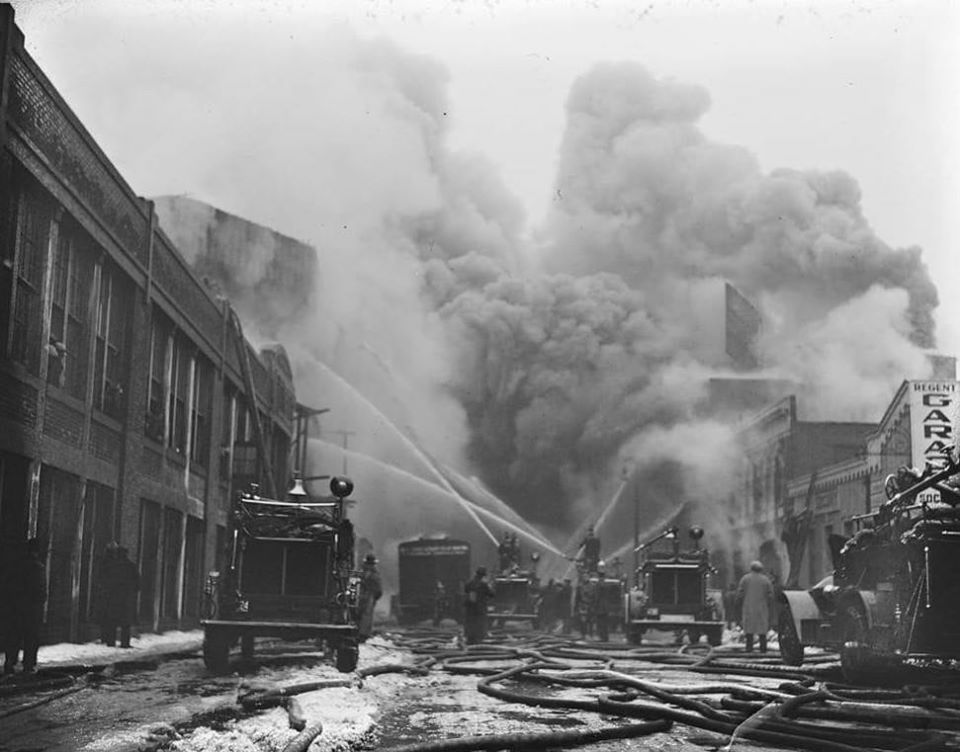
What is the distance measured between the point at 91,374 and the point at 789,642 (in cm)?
1230

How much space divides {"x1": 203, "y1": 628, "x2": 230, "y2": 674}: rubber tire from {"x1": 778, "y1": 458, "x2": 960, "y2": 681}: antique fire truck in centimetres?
759

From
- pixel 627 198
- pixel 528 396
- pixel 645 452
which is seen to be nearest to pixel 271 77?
pixel 627 198

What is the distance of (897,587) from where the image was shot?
12.9 metres

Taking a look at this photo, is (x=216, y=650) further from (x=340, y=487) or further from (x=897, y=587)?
(x=897, y=587)

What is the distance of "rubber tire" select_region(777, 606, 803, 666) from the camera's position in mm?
15602

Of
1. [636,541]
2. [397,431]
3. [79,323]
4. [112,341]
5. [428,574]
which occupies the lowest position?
[428,574]

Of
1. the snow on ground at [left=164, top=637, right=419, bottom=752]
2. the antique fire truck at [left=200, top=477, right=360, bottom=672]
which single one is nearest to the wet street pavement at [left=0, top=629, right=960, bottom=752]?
the snow on ground at [left=164, top=637, right=419, bottom=752]

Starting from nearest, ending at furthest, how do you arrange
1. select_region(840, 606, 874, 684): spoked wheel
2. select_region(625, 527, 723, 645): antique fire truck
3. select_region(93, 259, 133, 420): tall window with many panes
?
select_region(840, 606, 874, 684): spoked wheel < select_region(93, 259, 133, 420): tall window with many panes < select_region(625, 527, 723, 645): antique fire truck

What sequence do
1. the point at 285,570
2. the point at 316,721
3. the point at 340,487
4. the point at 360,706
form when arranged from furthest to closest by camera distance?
1. the point at 340,487
2. the point at 285,570
3. the point at 360,706
4. the point at 316,721

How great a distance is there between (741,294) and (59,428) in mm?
24346

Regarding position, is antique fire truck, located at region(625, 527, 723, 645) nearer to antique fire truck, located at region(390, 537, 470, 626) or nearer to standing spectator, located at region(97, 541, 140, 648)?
antique fire truck, located at region(390, 537, 470, 626)

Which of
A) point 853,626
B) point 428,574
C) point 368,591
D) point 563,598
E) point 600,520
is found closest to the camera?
point 853,626

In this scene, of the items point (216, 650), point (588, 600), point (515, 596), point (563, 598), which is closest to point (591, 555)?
point (588, 600)

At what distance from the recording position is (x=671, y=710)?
32.4 ft
